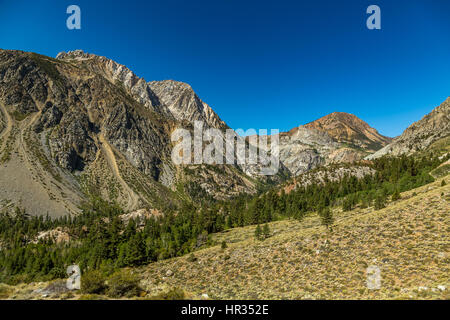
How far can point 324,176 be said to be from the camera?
165m

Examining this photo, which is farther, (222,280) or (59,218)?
(59,218)

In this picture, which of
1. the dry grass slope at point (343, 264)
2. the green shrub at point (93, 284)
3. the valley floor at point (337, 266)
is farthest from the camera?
the dry grass slope at point (343, 264)

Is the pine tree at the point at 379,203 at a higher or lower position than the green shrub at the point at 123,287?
higher

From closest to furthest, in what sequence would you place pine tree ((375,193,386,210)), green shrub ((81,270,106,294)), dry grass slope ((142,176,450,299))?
green shrub ((81,270,106,294)), dry grass slope ((142,176,450,299)), pine tree ((375,193,386,210))

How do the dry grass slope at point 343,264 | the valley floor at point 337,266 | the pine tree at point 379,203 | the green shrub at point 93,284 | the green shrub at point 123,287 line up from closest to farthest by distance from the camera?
the green shrub at point 123,287
the green shrub at point 93,284
the valley floor at point 337,266
the dry grass slope at point 343,264
the pine tree at point 379,203

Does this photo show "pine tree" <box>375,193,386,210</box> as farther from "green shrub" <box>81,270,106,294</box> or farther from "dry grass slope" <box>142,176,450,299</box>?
"green shrub" <box>81,270,106,294</box>

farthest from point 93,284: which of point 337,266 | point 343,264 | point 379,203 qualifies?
point 379,203

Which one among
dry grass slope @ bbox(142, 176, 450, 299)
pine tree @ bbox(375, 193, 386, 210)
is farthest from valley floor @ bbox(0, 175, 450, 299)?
pine tree @ bbox(375, 193, 386, 210)

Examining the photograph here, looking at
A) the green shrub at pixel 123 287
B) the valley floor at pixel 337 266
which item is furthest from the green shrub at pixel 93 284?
the valley floor at pixel 337 266

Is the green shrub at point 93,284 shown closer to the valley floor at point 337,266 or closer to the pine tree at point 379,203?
the valley floor at point 337,266
